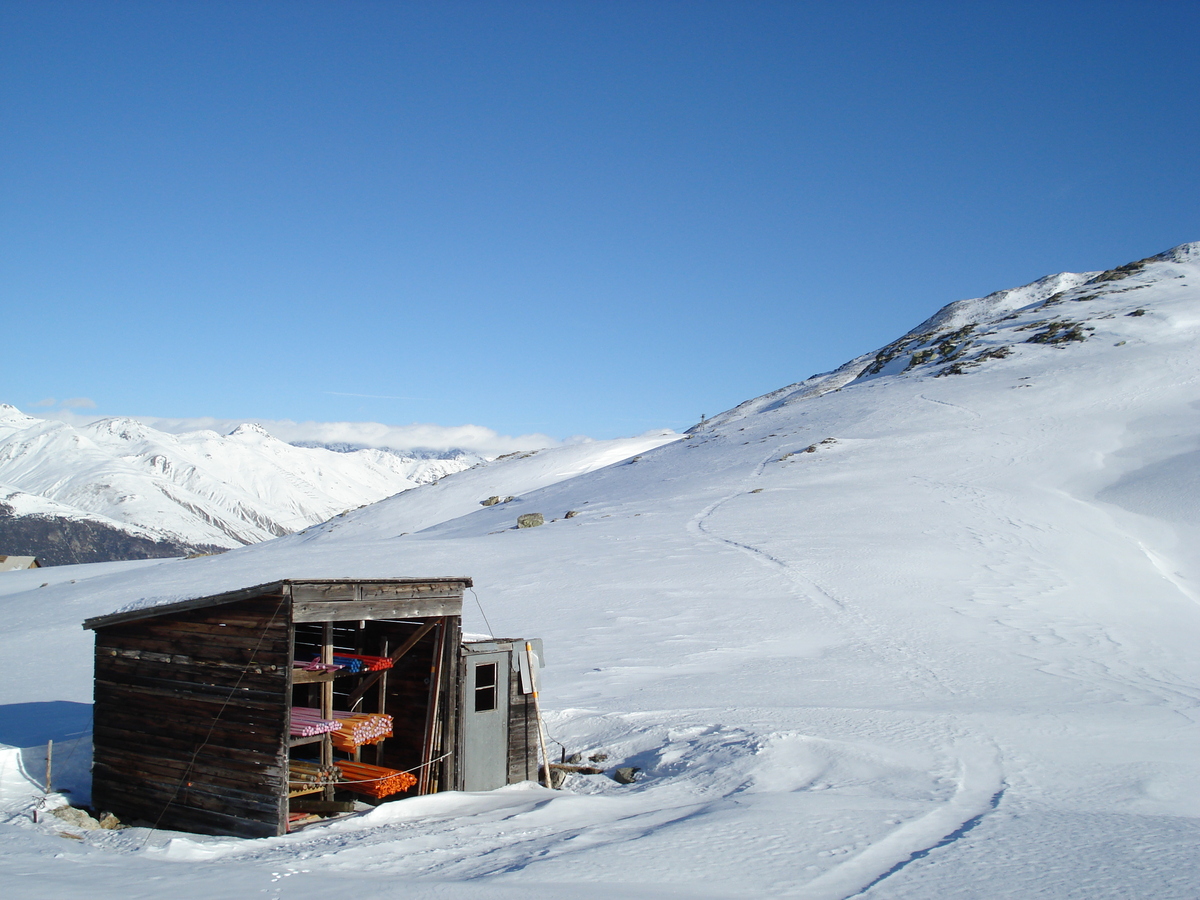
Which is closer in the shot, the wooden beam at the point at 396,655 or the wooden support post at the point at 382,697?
the wooden beam at the point at 396,655

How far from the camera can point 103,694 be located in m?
14.8

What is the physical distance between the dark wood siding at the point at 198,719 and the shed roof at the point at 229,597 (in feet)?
0.56

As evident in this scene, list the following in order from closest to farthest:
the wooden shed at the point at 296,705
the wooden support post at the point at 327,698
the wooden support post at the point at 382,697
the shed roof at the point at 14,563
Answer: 1. the wooden shed at the point at 296,705
2. the wooden support post at the point at 327,698
3. the wooden support post at the point at 382,697
4. the shed roof at the point at 14,563

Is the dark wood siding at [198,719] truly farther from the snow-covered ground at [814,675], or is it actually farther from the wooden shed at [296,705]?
the snow-covered ground at [814,675]

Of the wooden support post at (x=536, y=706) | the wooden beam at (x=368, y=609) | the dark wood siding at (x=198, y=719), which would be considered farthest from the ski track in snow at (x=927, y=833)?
the dark wood siding at (x=198, y=719)

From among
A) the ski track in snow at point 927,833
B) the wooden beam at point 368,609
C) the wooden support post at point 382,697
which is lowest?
the ski track in snow at point 927,833

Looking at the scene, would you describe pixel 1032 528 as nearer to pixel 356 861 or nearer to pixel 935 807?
pixel 935 807

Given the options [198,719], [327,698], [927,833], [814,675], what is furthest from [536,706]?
[814,675]

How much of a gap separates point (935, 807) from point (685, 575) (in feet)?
61.6

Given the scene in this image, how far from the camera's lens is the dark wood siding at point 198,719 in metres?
12.6

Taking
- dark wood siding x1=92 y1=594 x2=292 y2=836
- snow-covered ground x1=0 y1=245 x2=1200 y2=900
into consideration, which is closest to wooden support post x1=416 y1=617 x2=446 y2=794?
snow-covered ground x1=0 y1=245 x2=1200 y2=900

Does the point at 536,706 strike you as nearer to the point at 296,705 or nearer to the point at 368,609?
the point at 368,609

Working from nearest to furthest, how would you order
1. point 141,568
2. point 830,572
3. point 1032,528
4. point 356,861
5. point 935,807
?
point 356,861
point 935,807
point 830,572
point 1032,528
point 141,568

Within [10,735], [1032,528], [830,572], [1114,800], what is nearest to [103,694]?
[10,735]
